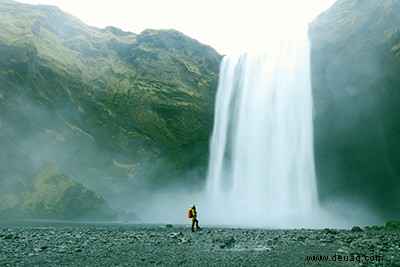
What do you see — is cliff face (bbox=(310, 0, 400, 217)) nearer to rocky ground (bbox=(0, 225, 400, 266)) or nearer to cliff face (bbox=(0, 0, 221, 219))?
cliff face (bbox=(0, 0, 221, 219))

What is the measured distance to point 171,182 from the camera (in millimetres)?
51062

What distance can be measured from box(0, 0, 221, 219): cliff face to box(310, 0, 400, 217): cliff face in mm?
16877

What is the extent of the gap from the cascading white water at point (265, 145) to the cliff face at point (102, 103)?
4.19 metres

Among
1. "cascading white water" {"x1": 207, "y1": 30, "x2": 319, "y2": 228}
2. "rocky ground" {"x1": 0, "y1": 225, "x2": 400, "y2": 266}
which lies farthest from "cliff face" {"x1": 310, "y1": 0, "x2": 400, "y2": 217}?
"rocky ground" {"x1": 0, "y1": 225, "x2": 400, "y2": 266}

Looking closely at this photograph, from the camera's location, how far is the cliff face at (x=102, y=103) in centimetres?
4325

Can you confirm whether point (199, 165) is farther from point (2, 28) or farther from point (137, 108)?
point (2, 28)

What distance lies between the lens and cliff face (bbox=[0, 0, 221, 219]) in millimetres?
43250

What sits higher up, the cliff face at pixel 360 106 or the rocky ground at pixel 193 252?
the cliff face at pixel 360 106

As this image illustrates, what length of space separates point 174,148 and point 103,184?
11.0m

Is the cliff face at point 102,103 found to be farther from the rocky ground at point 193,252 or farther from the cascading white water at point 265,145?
the rocky ground at point 193,252

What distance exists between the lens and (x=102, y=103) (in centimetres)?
4947

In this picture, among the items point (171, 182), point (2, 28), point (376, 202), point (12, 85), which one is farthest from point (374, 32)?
point (2, 28)

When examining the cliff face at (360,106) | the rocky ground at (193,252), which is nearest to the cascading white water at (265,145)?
the cliff face at (360,106)

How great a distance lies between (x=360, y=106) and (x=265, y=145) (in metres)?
12.2
